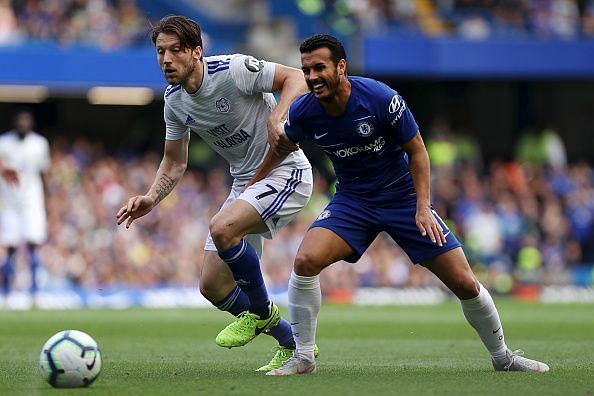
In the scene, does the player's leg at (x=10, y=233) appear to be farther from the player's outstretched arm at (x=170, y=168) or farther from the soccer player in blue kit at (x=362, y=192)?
the soccer player in blue kit at (x=362, y=192)

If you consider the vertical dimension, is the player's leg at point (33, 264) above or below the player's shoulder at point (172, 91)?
below

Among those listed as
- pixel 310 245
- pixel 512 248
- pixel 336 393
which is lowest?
pixel 512 248

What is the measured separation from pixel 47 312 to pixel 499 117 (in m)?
16.6

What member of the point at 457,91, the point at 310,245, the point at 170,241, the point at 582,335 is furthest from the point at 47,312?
the point at 457,91

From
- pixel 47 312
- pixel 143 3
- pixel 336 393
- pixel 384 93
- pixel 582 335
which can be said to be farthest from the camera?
pixel 143 3

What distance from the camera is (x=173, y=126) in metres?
9.17

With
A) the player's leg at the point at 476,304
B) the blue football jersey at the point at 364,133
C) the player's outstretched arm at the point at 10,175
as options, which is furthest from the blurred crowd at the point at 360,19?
the player's leg at the point at 476,304

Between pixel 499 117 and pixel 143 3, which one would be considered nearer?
pixel 143 3

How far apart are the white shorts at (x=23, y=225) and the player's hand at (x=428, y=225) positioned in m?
10.7

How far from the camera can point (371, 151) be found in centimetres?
800

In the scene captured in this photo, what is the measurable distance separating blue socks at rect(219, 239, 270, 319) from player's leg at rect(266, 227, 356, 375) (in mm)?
429

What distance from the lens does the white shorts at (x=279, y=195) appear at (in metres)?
8.59

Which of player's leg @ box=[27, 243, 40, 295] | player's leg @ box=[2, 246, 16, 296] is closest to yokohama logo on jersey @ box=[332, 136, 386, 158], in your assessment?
player's leg @ box=[27, 243, 40, 295]

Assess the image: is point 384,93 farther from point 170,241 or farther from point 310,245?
point 170,241
